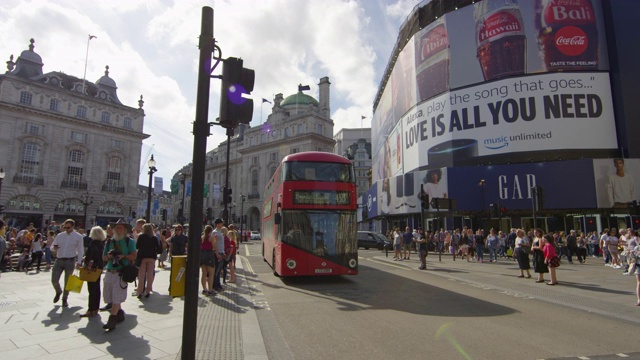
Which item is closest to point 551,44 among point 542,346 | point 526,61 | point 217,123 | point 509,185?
point 526,61

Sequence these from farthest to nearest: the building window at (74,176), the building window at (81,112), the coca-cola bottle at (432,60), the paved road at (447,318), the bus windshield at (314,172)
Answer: the building window at (81,112) → the building window at (74,176) → the coca-cola bottle at (432,60) → the bus windshield at (314,172) → the paved road at (447,318)

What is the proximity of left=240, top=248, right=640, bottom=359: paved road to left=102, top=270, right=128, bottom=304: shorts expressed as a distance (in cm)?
253

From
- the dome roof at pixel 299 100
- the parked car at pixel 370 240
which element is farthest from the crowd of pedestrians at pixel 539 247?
the dome roof at pixel 299 100

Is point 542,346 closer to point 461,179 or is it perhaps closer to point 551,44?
point 461,179

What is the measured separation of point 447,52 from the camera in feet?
117

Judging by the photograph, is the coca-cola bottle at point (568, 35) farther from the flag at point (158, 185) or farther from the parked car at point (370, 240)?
the flag at point (158, 185)

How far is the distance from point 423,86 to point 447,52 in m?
3.84

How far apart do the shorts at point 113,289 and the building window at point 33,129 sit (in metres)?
58.3

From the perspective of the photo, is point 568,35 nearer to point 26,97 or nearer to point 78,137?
point 78,137

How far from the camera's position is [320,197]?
11766 mm

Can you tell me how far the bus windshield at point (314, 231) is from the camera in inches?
455

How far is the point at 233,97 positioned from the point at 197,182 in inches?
41.5

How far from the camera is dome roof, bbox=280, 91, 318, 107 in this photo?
241 ft

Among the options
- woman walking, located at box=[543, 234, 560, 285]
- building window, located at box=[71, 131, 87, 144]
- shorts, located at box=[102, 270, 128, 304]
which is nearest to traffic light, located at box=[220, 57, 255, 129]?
shorts, located at box=[102, 270, 128, 304]
